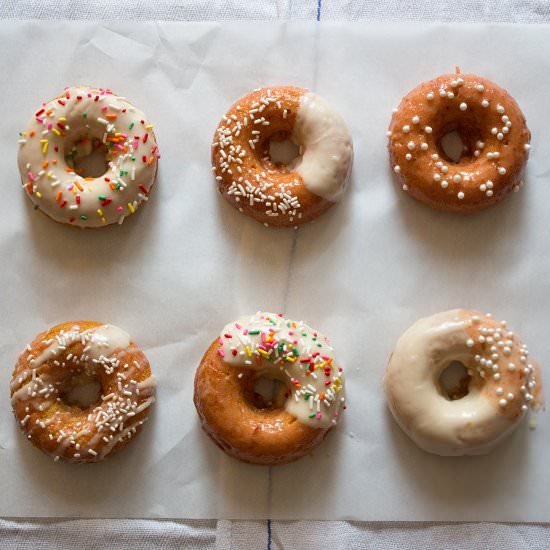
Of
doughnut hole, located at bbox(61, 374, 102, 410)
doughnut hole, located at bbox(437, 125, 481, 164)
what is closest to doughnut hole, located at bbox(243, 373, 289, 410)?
doughnut hole, located at bbox(61, 374, 102, 410)

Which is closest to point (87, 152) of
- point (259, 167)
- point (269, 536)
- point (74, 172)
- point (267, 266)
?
point (74, 172)

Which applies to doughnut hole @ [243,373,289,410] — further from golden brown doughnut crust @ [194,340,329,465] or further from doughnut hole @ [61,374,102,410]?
doughnut hole @ [61,374,102,410]

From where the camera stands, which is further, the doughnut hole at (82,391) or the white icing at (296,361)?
the doughnut hole at (82,391)

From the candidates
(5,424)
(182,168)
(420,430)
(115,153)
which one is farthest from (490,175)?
(5,424)

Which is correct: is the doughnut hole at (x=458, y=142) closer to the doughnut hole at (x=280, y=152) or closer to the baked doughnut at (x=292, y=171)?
the baked doughnut at (x=292, y=171)

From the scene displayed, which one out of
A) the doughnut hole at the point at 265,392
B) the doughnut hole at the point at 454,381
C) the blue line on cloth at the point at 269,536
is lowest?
the blue line on cloth at the point at 269,536

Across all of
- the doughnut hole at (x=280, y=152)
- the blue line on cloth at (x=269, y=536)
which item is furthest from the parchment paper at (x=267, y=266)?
the doughnut hole at (x=280, y=152)
